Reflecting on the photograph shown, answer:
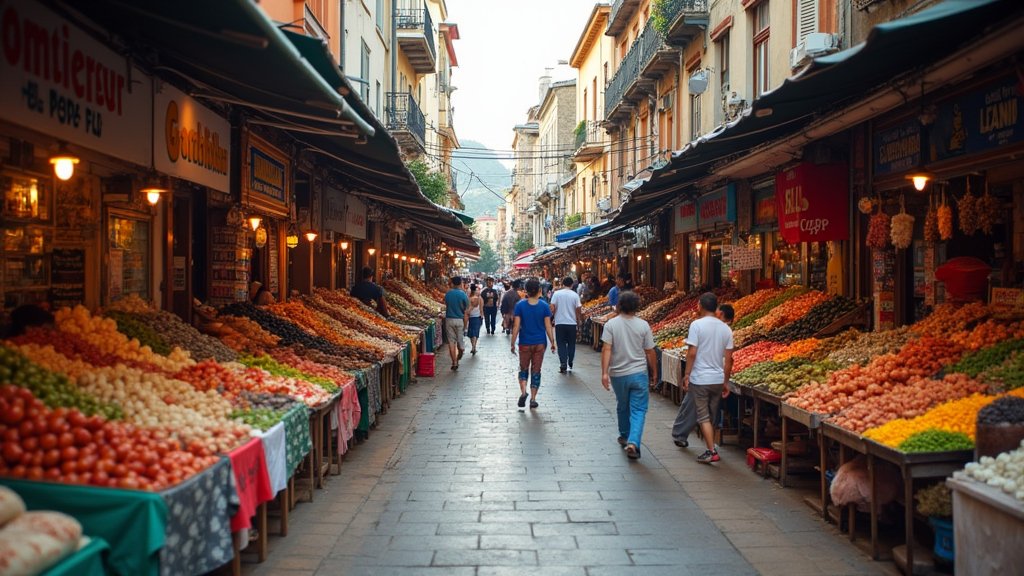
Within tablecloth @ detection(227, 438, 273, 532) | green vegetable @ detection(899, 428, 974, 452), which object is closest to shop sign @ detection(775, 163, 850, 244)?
green vegetable @ detection(899, 428, 974, 452)

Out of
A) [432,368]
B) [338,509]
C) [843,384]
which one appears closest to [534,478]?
[338,509]

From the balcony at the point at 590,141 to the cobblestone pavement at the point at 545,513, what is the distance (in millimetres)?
29379

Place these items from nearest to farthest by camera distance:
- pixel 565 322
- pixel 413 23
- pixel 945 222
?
pixel 945 222
pixel 565 322
pixel 413 23

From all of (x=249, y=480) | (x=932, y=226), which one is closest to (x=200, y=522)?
(x=249, y=480)

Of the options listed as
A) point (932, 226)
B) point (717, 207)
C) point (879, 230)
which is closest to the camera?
point (932, 226)

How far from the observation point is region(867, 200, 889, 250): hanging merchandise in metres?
9.91

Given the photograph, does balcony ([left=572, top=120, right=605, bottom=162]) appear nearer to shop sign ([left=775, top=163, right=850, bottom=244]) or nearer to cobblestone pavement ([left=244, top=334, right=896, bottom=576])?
shop sign ([left=775, top=163, right=850, bottom=244])

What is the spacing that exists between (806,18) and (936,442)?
10.9 meters

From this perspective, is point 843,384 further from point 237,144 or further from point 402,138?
point 402,138

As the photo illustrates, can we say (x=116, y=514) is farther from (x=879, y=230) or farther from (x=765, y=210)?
(x=765, y=210)

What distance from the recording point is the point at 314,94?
6680mm

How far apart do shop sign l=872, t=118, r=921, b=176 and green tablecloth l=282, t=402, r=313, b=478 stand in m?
6.92

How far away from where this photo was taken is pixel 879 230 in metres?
9.95

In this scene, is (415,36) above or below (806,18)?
above
